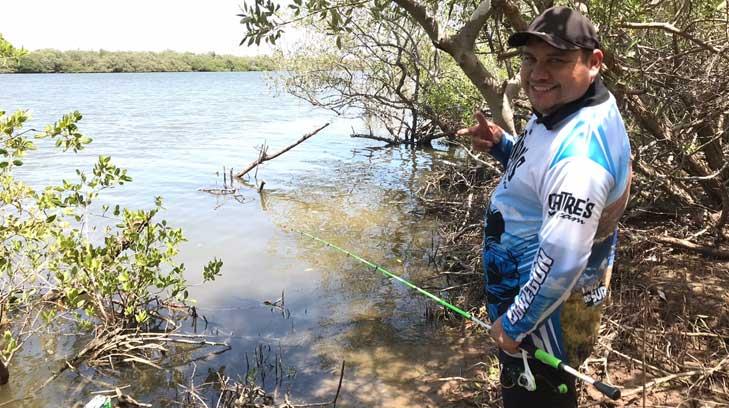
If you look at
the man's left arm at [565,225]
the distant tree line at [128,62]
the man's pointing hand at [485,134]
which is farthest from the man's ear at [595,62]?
the distant tree line at [128,62]

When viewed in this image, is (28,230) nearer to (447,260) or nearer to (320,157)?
(447,260)

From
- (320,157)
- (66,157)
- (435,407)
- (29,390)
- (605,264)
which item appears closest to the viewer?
(605,264)

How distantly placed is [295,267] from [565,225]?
20.5ft

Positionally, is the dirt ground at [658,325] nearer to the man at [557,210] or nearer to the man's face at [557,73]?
the man at [557,210]

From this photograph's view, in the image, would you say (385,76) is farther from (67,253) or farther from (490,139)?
(490,139)

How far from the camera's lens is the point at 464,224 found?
7.48m

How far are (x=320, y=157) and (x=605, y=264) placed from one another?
15.7m

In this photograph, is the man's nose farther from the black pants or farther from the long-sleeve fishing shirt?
the black pants

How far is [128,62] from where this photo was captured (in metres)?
80.6

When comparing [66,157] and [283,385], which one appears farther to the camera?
[66,157]

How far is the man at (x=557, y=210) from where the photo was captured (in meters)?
1.59

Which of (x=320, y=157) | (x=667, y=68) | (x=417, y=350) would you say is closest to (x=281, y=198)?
(x=320, y=157)

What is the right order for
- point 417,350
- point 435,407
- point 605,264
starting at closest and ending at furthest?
point 605,264 → point 435,407 → point 417,350

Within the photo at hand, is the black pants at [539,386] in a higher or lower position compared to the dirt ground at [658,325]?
higher
